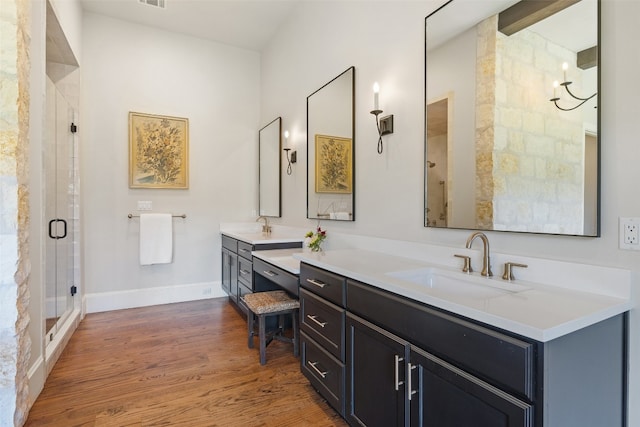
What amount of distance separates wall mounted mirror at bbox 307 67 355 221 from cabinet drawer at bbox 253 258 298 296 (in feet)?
2.10

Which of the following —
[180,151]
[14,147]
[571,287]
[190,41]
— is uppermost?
[190,41]

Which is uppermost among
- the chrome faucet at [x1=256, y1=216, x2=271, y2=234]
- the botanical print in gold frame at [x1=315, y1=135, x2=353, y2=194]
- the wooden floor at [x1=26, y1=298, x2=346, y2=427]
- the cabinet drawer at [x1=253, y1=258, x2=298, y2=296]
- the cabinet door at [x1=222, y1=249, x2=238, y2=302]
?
the botanical print in gold frame at [x1=315, y1=135, x2=353, y2=194]

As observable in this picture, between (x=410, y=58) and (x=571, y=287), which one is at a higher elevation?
(x=410, y=58)

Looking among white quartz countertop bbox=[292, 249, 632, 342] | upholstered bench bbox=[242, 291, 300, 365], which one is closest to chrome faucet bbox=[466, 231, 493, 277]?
white quartz countertop bbox=[292, 249, 632, 342]

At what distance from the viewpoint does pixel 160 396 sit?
2082 mm

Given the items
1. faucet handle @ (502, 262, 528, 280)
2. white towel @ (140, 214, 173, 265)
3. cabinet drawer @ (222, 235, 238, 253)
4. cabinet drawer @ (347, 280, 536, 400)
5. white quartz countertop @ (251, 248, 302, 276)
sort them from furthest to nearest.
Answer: white towel @ (140, 214, 173, 265) → cabinet drawer @ (222, 235, 238, 253) → white quartz countertop @ (251, 248, 302, 276) → faucet handle @ (502, 262, 528, 280) → cabinet drawer @ (347, 280, 536, 400)

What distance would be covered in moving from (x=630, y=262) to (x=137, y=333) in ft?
11.5

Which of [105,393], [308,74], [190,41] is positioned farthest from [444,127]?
[190,41]

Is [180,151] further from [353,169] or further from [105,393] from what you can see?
[105,393]

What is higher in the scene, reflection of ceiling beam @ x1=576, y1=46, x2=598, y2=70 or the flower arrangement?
reflection of ceiling beam @ x1=576, y1=46, x2=598, y2=70

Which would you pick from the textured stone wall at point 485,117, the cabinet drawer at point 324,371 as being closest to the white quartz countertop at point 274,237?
the cabinet drawer at point 324,371

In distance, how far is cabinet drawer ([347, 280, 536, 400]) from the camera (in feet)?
3.04

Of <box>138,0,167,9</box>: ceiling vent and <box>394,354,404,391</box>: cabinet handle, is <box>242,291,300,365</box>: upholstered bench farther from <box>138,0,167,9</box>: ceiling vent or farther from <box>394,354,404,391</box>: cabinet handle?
<box>138,0,167,9</box>: ceiling vent

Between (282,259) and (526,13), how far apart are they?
2122mm
